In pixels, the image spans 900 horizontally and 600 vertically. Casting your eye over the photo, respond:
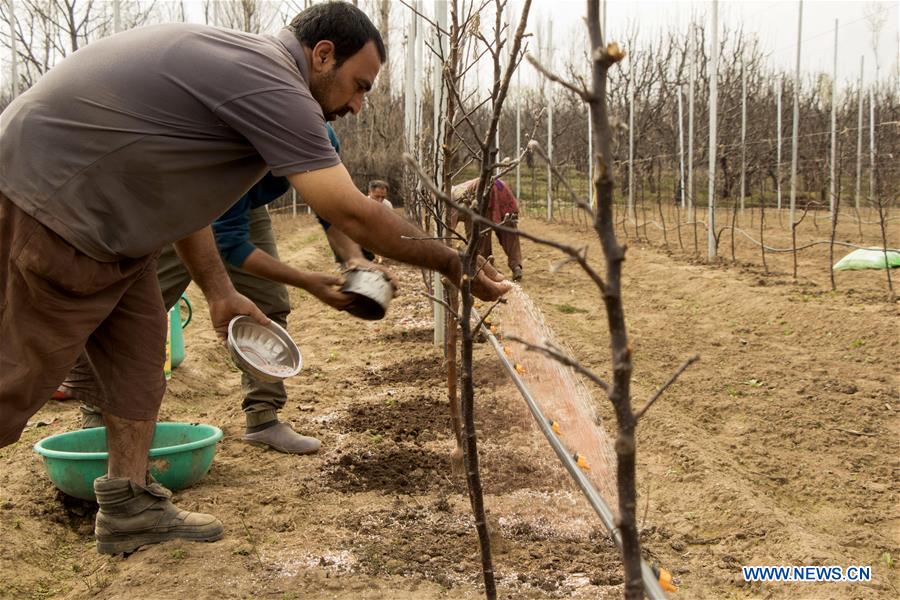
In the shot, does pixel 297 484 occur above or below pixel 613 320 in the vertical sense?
below

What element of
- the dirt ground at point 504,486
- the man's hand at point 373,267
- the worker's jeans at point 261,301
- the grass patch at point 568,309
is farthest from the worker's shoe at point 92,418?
the grass patch at point 568,309

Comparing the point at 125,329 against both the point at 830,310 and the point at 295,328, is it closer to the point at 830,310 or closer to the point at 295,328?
the point at 295,328

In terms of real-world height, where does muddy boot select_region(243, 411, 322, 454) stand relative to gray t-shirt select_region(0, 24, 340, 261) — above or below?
below

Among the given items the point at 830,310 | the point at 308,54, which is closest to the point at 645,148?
the point at 830,310

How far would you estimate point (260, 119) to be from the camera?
6.25 feet

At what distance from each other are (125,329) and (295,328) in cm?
461

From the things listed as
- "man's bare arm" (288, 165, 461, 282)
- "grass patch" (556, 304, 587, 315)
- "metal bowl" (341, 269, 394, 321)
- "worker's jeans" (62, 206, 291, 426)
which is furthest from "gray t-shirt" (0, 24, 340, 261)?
"grass patch" (556, 304, 587, 315)

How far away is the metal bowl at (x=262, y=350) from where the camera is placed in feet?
8.66

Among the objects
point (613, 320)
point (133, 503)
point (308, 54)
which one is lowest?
point (133, 503)

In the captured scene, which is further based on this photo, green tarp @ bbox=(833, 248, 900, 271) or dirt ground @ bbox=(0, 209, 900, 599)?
green tarp @ bbox=(833, 248, 900, 271)

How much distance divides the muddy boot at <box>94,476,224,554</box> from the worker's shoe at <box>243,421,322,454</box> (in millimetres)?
927

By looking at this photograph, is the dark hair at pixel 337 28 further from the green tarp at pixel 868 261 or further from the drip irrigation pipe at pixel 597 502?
the green tarp at pixel 868 261

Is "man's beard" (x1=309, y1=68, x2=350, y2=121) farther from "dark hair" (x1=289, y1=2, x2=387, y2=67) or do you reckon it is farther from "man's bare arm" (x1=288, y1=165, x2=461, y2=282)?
"man's bare arm" (x1=288, y1=165, x2=461, y2=282)

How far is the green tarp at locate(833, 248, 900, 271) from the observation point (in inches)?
334
